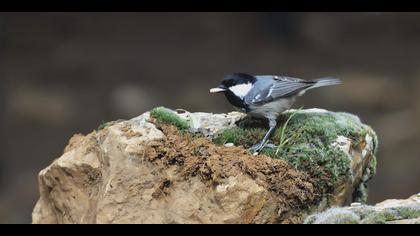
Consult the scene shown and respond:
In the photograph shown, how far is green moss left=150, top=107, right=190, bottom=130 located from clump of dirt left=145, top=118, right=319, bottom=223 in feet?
0.75

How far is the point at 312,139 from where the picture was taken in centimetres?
446

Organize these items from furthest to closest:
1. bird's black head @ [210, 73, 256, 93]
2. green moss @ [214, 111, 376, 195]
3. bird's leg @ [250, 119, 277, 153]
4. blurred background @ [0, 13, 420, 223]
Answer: blurred background @ [0, 13, 420, 223]
bird's black head @ [210, 73, 256, 93]
bird's leg @ [250, 119, 277, 153]
green moss @ [214, 111, 376, 195]

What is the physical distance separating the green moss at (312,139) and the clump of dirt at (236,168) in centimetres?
11

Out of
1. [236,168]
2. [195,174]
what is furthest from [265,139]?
[195,174]

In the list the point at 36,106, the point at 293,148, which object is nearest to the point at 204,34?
Answer: the point at 36,106

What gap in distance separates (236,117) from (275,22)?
5671mm

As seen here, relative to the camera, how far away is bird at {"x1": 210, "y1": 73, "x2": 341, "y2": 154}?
4816 millimetres

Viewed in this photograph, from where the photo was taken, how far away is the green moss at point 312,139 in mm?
4242

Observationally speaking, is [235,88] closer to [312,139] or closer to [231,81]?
[231,81]

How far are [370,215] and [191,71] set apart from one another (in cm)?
657

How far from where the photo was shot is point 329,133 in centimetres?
453

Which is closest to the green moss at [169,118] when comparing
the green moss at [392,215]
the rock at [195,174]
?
the rock at [195,174]

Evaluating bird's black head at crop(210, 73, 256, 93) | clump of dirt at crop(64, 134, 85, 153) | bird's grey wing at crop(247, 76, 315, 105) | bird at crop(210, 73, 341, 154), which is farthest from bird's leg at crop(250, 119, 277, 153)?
clump of dirt at crop(64, 134, 85, 153)

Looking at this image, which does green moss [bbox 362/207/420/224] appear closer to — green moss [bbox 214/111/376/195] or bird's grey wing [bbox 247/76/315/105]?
green moss [bbox 214/111/376/195]
